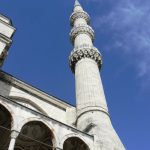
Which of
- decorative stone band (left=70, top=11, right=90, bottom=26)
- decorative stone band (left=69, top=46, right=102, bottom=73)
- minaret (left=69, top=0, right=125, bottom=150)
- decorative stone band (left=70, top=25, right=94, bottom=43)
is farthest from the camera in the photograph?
decorative stone band (left=70, top=11, right=90, bottom=26)

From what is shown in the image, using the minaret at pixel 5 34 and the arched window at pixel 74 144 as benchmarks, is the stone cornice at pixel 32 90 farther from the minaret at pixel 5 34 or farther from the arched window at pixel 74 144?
the arched window at pixel 74 144

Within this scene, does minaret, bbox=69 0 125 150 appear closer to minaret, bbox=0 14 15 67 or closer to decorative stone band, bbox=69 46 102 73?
decorative stone band, bbox=69 46 102 73

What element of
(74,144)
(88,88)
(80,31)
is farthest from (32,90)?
(80,31)

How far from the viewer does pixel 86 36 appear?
16531 mm

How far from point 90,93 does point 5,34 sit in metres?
4.03

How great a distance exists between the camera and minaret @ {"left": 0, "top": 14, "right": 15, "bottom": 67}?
11.7m

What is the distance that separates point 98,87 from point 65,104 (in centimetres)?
163

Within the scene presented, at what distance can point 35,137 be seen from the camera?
9.85 meters

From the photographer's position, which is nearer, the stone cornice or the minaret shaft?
the minaret shaft

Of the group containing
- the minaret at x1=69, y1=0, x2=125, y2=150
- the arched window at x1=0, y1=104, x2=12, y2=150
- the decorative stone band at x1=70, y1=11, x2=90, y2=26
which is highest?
the decorative stone band at x1=70, y1=11, x2=90, y2=26

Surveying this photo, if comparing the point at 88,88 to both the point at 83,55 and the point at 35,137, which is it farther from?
the point at 35,137

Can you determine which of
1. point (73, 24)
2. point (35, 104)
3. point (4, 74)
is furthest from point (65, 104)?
point (73, 24)

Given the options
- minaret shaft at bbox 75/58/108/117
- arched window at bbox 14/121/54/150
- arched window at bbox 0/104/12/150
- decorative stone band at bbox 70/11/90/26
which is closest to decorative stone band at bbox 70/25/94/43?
decorative stone band at bbox 70/11/90/26

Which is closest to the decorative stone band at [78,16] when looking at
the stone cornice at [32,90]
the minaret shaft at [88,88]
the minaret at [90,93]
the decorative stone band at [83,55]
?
the minaret at [90,93]
